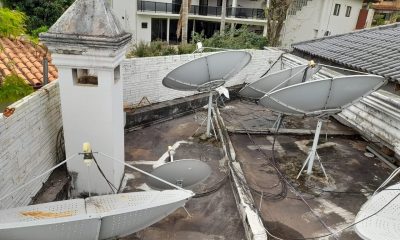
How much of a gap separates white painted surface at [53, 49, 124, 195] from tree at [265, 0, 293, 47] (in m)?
17.6

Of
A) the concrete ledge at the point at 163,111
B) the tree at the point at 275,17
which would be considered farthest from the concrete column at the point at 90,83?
the tree at the point at 275,17

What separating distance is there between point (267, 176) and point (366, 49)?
7.17 meters

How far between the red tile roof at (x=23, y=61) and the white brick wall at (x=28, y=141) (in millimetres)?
2063

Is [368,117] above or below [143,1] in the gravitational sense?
below

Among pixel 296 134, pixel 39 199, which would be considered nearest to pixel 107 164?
pixel 39 199

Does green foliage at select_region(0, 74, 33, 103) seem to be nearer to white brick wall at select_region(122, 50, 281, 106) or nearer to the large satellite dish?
white brick wall at select_region(122, 50, 281, 106)

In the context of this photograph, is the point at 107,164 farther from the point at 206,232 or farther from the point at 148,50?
the point at 148,50

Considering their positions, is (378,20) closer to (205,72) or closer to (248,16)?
(248,16)

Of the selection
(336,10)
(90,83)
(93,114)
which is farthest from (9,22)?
(336,10)

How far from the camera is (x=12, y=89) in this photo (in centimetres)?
829

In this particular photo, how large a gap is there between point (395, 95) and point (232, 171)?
17.7 feet

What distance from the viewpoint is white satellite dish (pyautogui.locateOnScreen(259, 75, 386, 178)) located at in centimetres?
782

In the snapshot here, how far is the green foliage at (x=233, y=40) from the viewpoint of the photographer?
1964cm

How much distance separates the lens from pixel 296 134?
11867 millimetres
